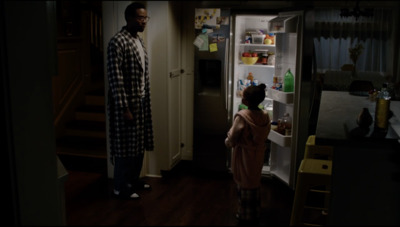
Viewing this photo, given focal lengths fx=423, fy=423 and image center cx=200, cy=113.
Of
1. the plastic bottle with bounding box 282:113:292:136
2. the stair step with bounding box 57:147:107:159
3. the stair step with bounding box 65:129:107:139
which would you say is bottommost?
the stair step with bounding box 57:147:107:159

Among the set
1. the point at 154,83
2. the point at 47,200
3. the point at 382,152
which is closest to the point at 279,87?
the point at 154,83

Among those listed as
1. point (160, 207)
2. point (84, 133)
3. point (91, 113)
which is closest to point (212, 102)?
point (91, 113)

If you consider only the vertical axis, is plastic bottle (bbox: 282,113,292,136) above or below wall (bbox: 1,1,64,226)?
below

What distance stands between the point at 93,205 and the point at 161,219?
0.74ft

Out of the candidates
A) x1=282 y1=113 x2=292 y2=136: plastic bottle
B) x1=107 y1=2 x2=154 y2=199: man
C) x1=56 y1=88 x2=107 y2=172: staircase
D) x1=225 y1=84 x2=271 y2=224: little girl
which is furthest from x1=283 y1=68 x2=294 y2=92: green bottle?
x1=56 y1=88 x2=107 y2=172: staircase

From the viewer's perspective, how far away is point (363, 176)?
1.28 m

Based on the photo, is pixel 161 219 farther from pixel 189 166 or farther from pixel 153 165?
pixel 189 166

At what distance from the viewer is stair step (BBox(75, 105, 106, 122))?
2.27m

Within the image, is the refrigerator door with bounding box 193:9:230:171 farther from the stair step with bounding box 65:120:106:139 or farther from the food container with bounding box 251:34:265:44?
the stair step with bounding box 65:120:106:139

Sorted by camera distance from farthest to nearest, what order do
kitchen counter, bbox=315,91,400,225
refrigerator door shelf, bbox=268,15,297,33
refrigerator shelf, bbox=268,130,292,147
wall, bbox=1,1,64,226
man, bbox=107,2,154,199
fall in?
refrigerator shelf, bbox=268,130,292,147
refrigerator door shelf, bbox=268,15,297,33
man, bbox=107,2,154,199
kitchen counter, bbox=315,91,400,225
wall, bbox=1,1,64,226

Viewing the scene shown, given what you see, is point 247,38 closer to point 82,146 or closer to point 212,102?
point 212,102

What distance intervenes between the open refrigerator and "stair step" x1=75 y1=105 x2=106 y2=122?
0.71 metres

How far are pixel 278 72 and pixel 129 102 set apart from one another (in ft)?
3.46

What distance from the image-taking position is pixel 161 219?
1.20m
